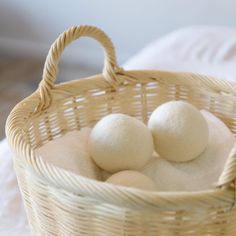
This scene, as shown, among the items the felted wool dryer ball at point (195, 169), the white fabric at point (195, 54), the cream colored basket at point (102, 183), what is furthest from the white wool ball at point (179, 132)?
the white fabric at point (195, 54)

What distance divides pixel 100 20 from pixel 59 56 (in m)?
1.58

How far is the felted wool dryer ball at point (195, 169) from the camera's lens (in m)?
0.69

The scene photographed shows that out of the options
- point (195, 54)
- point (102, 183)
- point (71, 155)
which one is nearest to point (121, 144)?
point (71, 155)

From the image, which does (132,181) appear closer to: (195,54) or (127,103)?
(127,103)

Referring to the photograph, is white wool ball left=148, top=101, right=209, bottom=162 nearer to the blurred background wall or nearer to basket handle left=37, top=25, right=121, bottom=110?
basket handle left=37, top=25, right=121, bottom=110

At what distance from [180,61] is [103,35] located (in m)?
0.55

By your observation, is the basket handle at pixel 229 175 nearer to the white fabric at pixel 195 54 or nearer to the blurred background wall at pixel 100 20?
the white fabric at pixel 195 54

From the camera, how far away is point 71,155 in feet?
2.29

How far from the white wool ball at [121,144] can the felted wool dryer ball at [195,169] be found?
3cm

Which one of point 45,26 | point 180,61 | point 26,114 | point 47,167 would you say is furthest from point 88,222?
point 45,26

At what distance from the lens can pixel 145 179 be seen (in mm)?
618

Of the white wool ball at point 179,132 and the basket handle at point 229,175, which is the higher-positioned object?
the basket handle at point 229,175

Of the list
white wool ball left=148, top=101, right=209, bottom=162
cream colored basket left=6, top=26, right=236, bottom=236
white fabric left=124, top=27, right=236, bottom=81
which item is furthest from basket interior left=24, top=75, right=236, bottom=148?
white fabric left=124, top=27, right=236, bottom=81

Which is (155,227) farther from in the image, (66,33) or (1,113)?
(1,113)
